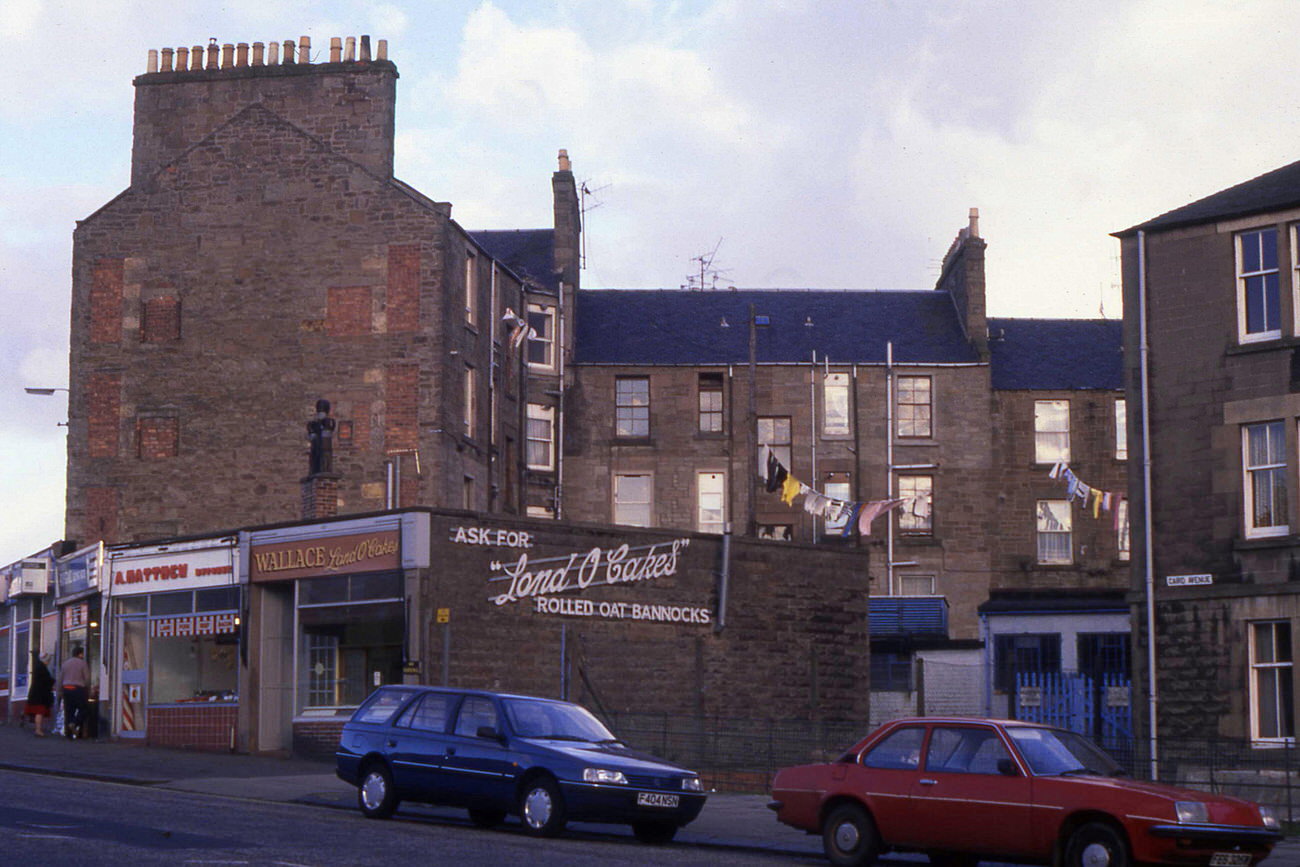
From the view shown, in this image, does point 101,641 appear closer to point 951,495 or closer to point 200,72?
point 200,72

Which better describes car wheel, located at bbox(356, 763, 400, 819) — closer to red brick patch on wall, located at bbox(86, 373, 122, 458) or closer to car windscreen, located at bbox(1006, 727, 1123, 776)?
car windscreen, located at bbox(1006, 727, 1123, 776)

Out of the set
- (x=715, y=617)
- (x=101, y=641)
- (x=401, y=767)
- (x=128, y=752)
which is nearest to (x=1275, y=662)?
(x=715, y=617)

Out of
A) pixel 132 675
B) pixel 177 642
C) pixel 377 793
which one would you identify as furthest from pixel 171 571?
pixel 377 793

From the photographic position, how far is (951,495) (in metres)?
54.9

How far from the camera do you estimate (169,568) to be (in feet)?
114

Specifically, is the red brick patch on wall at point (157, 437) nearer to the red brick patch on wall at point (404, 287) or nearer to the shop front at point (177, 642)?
the red brick patch on wall at point (404, 287)

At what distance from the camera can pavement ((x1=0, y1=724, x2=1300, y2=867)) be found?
63.8 feet

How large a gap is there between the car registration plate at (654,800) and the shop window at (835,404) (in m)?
37.2

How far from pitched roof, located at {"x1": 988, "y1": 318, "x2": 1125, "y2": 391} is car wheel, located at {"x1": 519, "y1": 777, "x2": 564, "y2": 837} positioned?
1554 inches

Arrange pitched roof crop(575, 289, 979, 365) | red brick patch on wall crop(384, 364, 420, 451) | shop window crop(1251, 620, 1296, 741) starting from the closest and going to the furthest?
shop window crop(1251, 620, 1296, 741) < red brick patch on wall crop(384, 364, 420, 451) < pitched roof crop(575, 289, 979, 365)

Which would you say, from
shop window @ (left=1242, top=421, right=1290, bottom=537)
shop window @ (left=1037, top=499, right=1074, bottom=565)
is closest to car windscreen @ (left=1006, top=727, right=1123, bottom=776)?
shop window @ (left=1242, top=421, right=1290, bottom=537)

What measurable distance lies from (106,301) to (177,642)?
13715mm

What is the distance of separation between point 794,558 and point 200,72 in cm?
2132

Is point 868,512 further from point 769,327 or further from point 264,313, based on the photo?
point 264,313
